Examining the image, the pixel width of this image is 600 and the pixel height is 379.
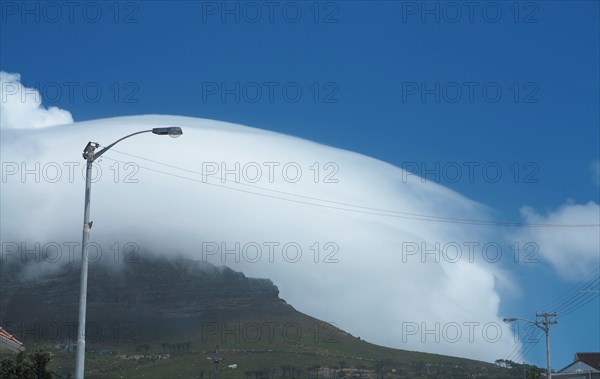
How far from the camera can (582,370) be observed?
9431 cm

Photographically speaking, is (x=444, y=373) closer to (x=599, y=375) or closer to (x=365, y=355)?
(x=365, y=355)

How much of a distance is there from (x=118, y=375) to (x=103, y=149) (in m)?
112

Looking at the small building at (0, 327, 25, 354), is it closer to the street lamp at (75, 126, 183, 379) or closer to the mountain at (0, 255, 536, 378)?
the street lamp at (75, 126, 183, 379)

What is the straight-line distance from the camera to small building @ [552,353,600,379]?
91875 mm

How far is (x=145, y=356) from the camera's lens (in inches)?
6024

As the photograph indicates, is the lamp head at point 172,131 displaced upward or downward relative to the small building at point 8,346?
upward

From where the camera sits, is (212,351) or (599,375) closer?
(599,375)

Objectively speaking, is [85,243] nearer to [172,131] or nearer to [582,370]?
[172,131]

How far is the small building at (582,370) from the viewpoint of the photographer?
91.9m

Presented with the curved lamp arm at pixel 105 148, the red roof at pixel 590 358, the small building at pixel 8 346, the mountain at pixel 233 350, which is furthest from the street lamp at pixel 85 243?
the mountain at pixel 233 350

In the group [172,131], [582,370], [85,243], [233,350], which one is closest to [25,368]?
[85,243]

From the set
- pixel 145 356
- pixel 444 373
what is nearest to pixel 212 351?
pixel 145 356

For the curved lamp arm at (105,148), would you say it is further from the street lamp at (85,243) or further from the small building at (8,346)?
the small building at (8,346)

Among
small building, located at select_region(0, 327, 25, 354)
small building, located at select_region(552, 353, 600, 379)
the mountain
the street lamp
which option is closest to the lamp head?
the street lamp
